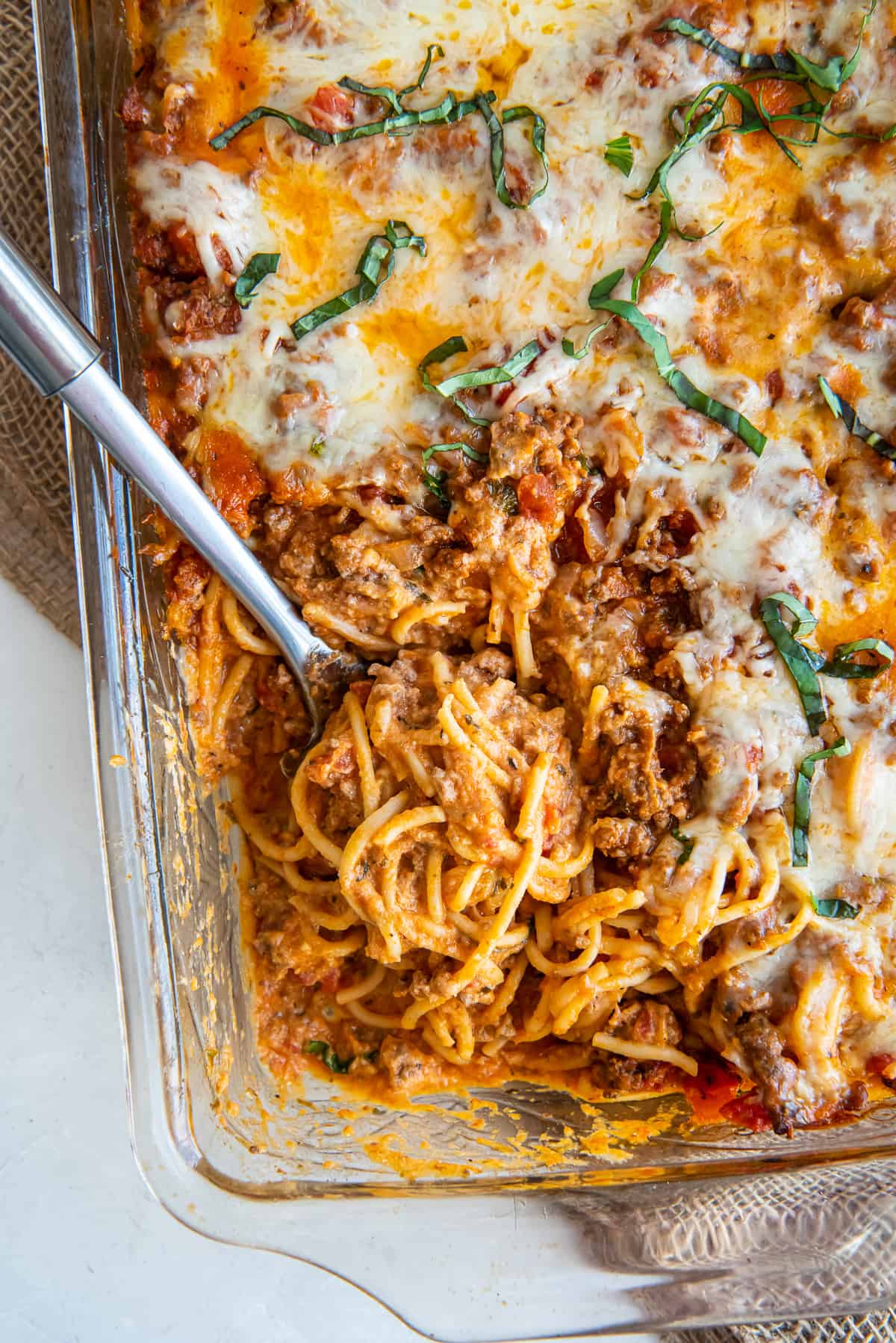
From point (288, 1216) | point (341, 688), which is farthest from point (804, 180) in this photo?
point (288, 1216)

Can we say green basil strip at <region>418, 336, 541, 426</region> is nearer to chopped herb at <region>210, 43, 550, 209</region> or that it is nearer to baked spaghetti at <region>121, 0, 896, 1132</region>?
baked spaghetti at <region>121, 0, 896, 1132</region>

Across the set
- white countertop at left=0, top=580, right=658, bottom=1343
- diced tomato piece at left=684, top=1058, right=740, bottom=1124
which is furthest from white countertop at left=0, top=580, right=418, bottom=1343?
diced tomato piece at left=684, top=1058, right=740, bottom=1124

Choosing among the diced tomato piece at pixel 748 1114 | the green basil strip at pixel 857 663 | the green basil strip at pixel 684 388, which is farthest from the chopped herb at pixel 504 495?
the diced tomato piece at pixel 748 1114

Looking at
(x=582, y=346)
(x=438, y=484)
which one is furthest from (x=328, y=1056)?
(x=582, y=346)

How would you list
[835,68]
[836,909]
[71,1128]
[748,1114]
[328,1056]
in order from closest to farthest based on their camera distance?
[835,68], [836,909], [748,1114], [328,1056], [71,1128]

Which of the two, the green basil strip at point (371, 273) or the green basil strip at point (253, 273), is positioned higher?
the green basil strip at point (253, 273)

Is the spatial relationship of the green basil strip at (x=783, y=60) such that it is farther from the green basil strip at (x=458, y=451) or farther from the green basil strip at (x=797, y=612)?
the green basil strip at (x=797, y=612)

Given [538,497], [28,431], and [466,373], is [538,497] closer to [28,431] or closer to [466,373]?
[466,373]

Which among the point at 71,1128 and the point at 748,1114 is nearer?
the point at 748,1114
